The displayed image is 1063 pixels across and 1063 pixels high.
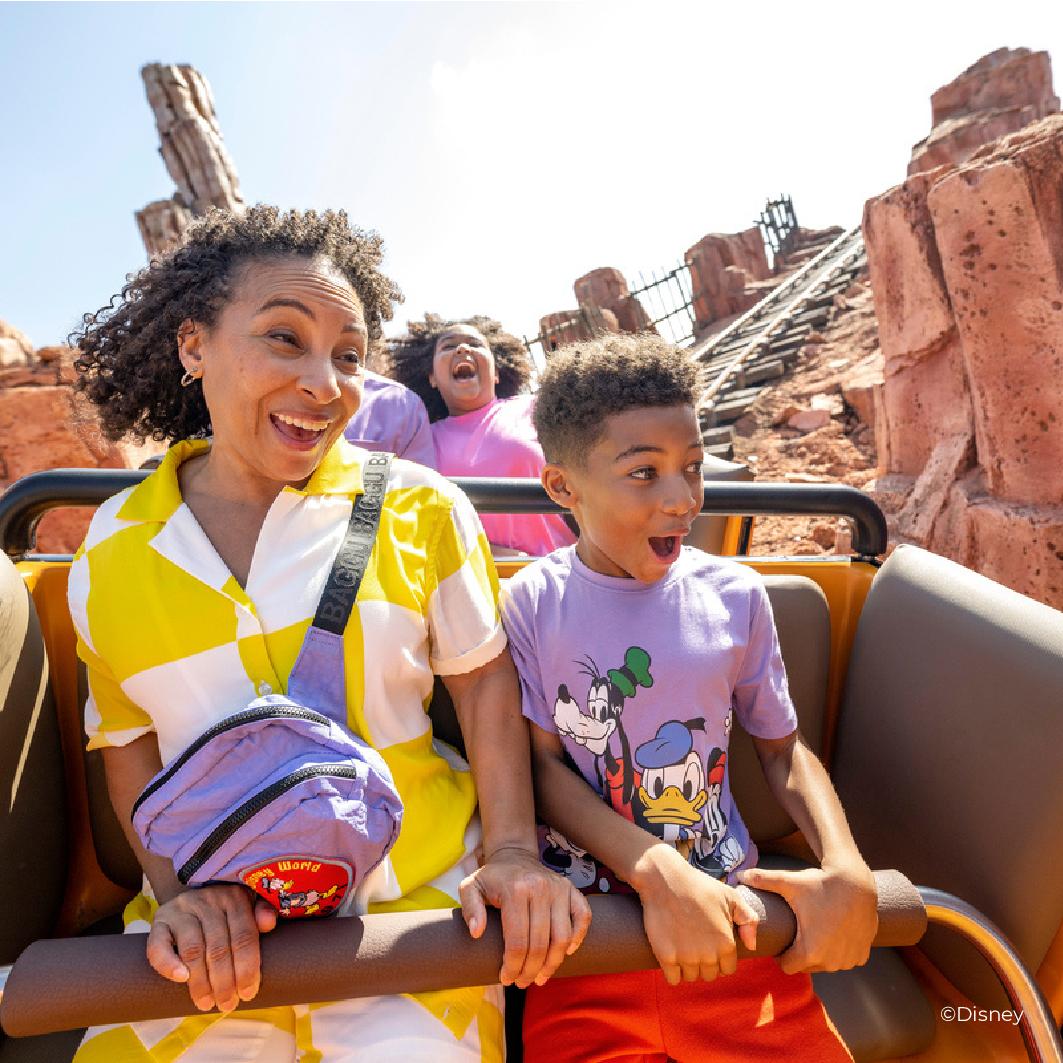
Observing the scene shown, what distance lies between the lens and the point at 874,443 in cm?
722

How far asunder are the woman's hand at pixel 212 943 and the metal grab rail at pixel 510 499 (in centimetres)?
86

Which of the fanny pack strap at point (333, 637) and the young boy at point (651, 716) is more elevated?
the fanny pack strap at point (333, 637)

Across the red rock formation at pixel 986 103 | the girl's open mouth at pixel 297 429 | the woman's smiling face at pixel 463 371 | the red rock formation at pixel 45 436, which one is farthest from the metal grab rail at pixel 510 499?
the red rock formation at pixel 986 103

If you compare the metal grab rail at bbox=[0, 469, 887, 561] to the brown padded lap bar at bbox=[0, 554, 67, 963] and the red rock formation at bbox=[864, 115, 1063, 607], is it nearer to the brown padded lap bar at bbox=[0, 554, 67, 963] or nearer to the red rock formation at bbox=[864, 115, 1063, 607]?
the brown padded lap bar at bbox=[0, 554, 67, 963]

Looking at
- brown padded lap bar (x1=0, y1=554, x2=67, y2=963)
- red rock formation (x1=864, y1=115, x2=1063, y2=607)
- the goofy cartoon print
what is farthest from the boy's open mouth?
red rock formation (x1=864, y1=115, x2=1063, y2=607)

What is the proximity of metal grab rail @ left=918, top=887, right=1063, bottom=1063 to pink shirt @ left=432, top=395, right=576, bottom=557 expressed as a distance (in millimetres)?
1584

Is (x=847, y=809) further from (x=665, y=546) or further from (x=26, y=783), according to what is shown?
(x=26, y=783)

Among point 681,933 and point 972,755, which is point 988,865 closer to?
point 972,755

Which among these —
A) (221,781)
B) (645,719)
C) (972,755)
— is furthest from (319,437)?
(972,755)

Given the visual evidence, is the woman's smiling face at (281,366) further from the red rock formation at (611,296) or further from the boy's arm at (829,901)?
the red rock formation at (611,296)

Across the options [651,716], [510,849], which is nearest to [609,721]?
[651,716]

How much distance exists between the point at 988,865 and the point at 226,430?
1315mm

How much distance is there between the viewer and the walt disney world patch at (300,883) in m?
0.78

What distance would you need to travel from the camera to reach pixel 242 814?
78 cm
